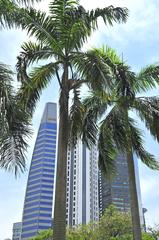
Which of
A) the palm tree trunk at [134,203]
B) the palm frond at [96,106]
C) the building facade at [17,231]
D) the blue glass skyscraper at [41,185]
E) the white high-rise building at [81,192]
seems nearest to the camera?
the palm tree trunk at [134,203]

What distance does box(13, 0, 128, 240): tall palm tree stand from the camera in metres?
11.2

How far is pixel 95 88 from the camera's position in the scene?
10656 mm

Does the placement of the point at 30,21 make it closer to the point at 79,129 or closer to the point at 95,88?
the point at 95,88

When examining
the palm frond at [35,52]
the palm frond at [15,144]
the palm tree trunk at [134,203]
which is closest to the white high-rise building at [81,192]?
the palm tree trunk at [134,203]

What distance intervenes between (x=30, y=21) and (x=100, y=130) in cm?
590

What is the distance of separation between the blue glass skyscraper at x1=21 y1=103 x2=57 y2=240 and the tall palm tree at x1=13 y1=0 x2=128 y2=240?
126m

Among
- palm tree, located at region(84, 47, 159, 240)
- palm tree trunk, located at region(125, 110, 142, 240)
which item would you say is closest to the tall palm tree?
palm tree, located at region(84, 47, 159, 240)

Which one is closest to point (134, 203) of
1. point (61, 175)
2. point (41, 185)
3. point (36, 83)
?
point (61, 175)

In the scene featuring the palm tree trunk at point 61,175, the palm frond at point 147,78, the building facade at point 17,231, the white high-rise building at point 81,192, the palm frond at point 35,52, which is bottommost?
the palm tree trunk at point 61,175

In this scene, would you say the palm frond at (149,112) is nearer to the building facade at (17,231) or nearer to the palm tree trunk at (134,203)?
the palm tree trunk at (134,203)

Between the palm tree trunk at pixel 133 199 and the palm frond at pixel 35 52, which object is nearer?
the palm frond at pixel 35 52

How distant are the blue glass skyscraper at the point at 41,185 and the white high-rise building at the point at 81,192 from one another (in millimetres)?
9083

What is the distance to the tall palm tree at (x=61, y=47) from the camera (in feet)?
36.8

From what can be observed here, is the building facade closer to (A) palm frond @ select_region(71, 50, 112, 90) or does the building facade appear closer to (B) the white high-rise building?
(B) the white high-rise building
